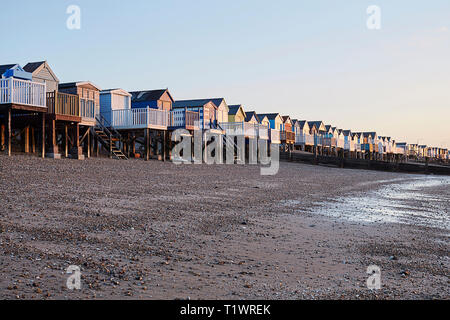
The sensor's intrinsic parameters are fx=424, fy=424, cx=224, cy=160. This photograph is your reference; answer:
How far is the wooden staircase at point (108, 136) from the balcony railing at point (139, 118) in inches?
25.9

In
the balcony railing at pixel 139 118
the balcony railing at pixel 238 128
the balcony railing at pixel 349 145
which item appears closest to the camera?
the balcony railing at pixel 139 118

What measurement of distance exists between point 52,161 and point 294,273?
15196 mm

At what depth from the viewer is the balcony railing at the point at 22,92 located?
1931 centimetres

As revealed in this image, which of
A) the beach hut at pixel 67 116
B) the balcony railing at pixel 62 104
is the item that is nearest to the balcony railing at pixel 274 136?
the beach hut at pixel 67 116

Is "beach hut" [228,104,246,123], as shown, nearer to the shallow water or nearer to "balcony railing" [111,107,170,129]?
"balcony railing" [111,107,170,129]

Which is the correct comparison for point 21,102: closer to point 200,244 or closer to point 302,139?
point 200,244

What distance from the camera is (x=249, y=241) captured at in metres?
8.21

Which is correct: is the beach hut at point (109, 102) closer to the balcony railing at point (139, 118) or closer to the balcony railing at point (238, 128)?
the balcony railing at point (139, 118)

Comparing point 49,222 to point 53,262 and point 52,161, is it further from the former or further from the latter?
point 52,161

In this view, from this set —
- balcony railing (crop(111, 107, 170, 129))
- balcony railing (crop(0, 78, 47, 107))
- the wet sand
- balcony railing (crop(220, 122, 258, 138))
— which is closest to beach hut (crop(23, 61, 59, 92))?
balcony railing (crop(111, 107, 170, 129))

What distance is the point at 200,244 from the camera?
770 cm

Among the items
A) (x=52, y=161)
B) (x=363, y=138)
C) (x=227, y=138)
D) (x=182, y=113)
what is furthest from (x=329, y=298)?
(x=363, y=138)

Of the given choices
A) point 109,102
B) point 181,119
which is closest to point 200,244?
point 181,119

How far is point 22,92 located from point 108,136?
9067 millimetres
